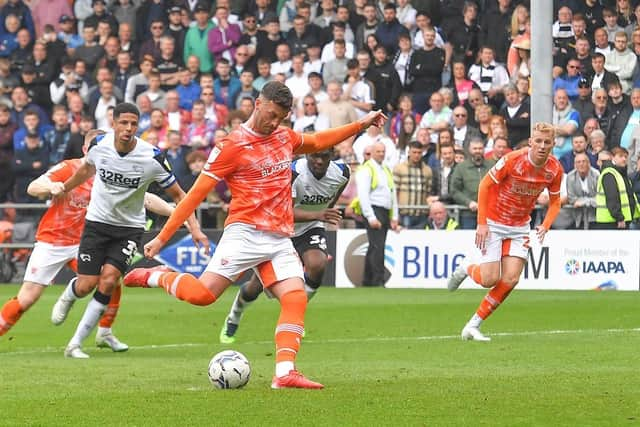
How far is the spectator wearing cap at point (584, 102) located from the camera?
943 inches

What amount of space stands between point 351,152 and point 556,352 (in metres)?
12.5

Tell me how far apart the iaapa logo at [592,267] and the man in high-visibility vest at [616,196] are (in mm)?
636

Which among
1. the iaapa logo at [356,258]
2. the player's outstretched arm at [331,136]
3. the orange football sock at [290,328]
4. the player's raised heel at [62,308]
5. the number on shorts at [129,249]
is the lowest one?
the iaapa logo at [356,258]

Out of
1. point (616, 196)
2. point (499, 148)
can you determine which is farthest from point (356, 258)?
point (616, 196)

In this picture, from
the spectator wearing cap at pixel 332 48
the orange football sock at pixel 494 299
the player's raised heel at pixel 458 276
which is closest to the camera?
the orange football sock at pixel 494 299

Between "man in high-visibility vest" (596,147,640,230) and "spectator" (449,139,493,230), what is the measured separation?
1983 mm

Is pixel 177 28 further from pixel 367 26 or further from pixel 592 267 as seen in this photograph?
pixel 592 267

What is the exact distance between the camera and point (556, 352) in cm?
1308

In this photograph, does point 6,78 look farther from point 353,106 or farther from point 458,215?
point 458,215

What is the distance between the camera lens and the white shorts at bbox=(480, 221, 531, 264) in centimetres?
1487

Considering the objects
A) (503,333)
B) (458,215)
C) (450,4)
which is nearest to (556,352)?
(503,333)

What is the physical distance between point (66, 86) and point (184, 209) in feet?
62.5

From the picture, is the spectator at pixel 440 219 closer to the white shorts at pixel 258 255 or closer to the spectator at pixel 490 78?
the spectator at pixel 490 78

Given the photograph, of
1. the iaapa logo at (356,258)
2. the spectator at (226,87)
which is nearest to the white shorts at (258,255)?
the iaapa logo at (356,258)
